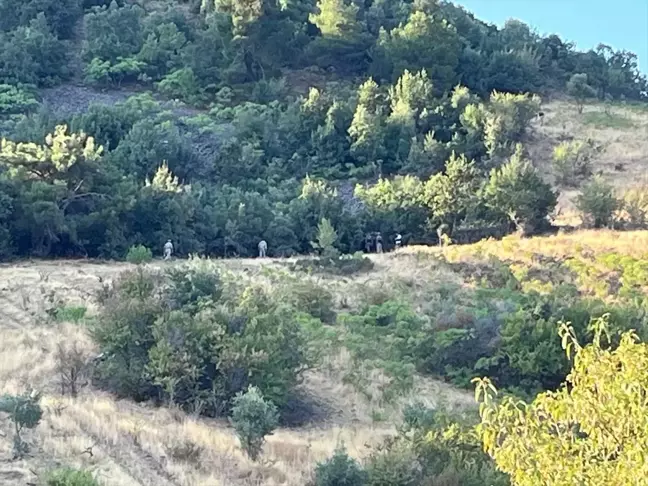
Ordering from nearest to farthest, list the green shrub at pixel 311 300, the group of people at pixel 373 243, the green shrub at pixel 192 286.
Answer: the green shrub at pixel 192 286 → the green shrub at pixel 311 300 → the group of people at pixel 373 243

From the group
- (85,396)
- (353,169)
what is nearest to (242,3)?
(353,169)

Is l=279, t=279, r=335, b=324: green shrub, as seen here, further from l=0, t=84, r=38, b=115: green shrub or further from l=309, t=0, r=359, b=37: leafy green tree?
l=309, t=0, r=359, b=37: leafy green tree

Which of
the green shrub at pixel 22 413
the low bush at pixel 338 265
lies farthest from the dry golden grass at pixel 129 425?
the low bush at pixel 338 265

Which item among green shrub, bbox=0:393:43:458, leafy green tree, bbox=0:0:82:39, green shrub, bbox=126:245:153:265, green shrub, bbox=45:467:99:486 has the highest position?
leafy green tree, bbox=0:0:82:39

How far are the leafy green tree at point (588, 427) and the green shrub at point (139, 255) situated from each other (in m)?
17.7

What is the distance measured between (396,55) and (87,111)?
45.8ft

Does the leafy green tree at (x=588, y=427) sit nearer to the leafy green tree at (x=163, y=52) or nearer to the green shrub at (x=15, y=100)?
Answer: the green shrub at (x=15, y=100)

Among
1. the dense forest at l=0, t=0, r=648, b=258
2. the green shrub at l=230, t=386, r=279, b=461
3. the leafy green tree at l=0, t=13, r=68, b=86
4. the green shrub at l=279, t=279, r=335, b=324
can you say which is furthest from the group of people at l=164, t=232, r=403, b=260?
the leafy green tree at l=0, t=13, r=68, b=86

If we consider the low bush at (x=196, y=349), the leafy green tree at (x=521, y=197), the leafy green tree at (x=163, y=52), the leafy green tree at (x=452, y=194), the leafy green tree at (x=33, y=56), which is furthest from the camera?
the leafy green tree at (x=163, y=52)

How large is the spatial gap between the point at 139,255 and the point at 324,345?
7198mm

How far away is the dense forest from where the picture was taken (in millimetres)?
25969

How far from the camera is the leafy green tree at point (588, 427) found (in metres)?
6.09

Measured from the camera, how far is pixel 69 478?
9.55 meters

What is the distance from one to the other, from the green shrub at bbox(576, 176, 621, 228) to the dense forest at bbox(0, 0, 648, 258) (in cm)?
104
